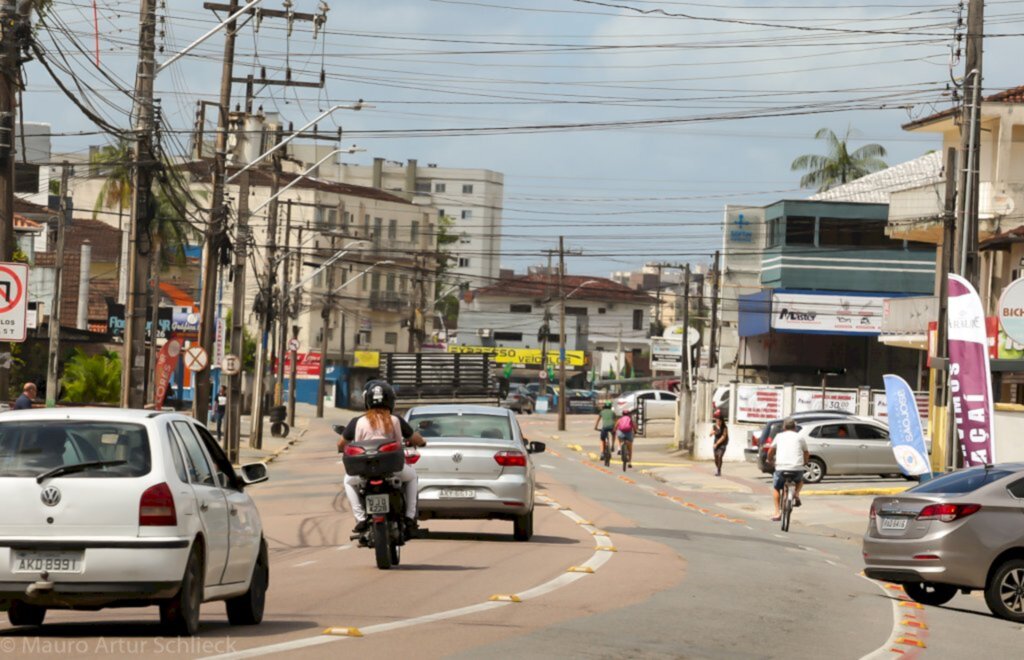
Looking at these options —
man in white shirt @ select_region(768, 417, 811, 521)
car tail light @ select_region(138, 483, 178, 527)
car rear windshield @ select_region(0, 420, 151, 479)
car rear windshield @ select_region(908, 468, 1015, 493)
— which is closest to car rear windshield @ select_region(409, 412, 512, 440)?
car rear windshield @ select_region(908, 468, 1015, 493)

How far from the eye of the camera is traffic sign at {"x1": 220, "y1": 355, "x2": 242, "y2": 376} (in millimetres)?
43219

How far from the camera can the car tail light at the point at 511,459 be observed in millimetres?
20016

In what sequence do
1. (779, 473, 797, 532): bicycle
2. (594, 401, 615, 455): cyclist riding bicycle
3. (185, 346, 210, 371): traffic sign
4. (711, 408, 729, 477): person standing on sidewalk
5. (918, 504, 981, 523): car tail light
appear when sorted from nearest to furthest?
1. (918, 504, 981, 523): car tail light
2. (779, 473, 797, 532): bicycle
3. (185, 346, 210, 371): traffic sign
4. (711, 408, 729, 477): person standing on sidewalk
5. (594, 401, 615, 455): cyclist riding bicycle

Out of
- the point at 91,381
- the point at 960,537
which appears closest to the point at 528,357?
the point at 91,381

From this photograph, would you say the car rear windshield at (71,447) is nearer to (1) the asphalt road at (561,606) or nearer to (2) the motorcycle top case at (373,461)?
(1) the asphalt road at (561,606)

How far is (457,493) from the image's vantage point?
19859 millimetres

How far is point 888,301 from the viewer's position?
51125 millimetres

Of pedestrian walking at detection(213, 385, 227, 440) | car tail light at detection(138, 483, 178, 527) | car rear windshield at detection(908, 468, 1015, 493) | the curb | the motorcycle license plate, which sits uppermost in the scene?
car tail light at detection(138, 483, 178, 527)

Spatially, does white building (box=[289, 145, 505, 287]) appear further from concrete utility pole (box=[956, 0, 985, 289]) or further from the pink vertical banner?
the pink vertical banner

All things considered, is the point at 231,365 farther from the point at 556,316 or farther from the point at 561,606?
the point at 556,316

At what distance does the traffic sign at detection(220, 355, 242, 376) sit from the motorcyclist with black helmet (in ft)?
88.8

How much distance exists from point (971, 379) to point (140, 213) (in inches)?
525

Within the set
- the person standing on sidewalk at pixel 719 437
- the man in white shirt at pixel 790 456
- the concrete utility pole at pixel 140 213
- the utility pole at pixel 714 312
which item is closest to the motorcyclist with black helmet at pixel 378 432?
the concrete utility pole at pixel 140 213

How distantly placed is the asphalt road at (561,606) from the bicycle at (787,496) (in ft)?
7.86
